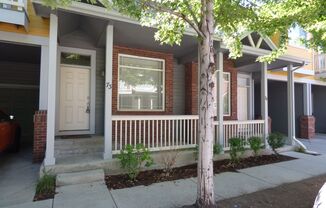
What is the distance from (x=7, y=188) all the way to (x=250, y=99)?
389 inches

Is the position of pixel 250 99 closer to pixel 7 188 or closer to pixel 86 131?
pixel 86 131

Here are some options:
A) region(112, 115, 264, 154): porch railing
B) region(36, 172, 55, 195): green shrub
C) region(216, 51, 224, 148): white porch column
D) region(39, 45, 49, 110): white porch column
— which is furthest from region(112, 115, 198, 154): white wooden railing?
region(36, 172, 55, 195): green shrub

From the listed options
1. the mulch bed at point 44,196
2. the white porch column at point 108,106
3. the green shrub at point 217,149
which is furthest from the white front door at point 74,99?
the green shrub at point 217,149

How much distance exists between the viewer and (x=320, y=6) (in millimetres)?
4918

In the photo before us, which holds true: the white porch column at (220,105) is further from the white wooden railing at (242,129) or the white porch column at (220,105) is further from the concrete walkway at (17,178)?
the concrete walkway at (17,178)

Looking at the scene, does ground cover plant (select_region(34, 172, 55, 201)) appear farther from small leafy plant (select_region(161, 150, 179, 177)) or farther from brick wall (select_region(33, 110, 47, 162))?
small leafy plant (select_region(161, 150, 179, 177))

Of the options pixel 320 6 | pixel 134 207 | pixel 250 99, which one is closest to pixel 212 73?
pixel 134 207

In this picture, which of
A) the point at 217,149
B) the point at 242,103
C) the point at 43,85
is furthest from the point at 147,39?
the point at 242,103

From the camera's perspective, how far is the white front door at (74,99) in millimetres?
6911

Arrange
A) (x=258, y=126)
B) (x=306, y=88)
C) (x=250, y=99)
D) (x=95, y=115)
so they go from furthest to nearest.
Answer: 1. (x=306, y=88)
2. (x=250, y=99)
3. (x=258, y=126)
4. (x=95, y=115)

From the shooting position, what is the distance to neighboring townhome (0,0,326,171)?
542 cm

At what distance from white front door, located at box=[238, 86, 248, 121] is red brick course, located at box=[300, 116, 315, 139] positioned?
350 centimetres

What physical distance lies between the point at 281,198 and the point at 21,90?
9563mm

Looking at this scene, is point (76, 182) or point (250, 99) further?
point (250, 99)
